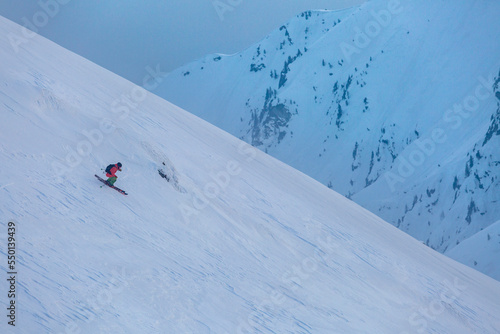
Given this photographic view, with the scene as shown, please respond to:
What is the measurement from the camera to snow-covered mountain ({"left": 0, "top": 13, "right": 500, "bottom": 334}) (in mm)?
8336

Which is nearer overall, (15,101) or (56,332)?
(56,332)

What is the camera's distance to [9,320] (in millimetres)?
6934

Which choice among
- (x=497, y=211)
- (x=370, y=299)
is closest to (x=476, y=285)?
(x=370, y=299)

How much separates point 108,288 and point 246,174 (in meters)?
12.3

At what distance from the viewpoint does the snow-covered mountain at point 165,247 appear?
8336 mm

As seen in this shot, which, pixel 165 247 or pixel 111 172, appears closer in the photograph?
pixel 165 247

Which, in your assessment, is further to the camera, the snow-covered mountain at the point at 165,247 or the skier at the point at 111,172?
the skier at the point at 111,172

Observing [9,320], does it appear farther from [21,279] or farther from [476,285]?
[476,285]

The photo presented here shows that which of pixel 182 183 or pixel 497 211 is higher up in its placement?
pixel 497 211

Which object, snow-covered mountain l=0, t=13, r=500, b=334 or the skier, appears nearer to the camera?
snow-covered mountain l=0, t=13, r=500, b=334

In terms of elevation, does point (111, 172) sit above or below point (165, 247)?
above

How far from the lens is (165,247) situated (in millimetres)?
10562

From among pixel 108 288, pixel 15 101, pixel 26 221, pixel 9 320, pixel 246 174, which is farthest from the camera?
pixel 246 174

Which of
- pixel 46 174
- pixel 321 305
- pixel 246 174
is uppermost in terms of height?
pixel 246 174
